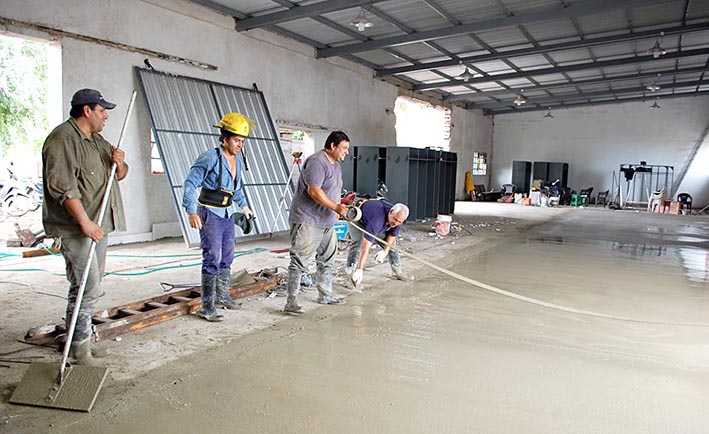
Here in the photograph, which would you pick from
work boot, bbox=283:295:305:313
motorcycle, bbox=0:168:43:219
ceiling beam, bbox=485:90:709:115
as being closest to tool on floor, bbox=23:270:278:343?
work boot, bbox=283:295:305:313

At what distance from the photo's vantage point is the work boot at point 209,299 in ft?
12.6

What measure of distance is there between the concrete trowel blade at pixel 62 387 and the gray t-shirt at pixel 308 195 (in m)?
1.93

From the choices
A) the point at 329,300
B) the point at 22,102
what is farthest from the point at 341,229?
the point at 22,102

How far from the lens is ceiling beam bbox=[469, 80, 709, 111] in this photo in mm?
17487

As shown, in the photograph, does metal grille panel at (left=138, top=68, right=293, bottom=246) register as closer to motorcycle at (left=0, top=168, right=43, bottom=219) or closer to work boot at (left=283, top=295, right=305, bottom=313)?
work boot at (left=283, top=295, right=305, bottom=313)

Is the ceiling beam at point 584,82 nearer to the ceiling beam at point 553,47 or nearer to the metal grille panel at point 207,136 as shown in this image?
the ceiling beam at point 553,47

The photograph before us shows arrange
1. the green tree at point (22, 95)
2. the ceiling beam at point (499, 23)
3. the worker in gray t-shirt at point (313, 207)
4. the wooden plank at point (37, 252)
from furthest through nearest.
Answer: the green tree at point (22, 95)
the ceiling beam at point (499, 23)
the wooden plank at point (37, 252)
the worker in gray t-shirt at point (313, 207)

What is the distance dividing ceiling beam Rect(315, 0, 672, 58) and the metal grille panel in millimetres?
2690

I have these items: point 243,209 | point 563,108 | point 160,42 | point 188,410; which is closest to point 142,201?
point 160,42

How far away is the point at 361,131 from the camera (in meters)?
13.2

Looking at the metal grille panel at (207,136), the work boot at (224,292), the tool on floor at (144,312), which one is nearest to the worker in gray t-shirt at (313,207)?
the work boot at (224,292)

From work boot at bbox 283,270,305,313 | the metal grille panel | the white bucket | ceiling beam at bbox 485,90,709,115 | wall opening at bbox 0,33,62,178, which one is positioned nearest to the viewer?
work boot at bbox 283,270,305,313

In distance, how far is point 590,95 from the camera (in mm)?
19234

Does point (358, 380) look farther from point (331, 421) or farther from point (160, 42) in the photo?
point (160, 42)
